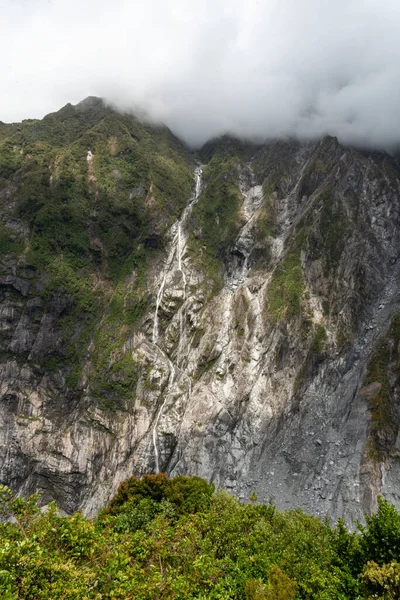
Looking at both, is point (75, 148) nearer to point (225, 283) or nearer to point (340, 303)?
point (225, 283)

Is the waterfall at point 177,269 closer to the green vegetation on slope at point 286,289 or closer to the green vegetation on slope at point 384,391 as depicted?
the green vegetation on slope at point 286,289

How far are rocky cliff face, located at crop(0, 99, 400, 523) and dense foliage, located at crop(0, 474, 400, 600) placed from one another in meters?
24.2

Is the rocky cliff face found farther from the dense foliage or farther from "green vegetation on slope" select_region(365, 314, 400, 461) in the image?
the dense foliage

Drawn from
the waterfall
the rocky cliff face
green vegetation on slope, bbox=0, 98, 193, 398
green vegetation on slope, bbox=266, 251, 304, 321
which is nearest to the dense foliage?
the rocky cliff face

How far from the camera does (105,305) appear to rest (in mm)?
75875

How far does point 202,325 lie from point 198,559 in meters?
55.6

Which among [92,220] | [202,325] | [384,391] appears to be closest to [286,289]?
[202,325]

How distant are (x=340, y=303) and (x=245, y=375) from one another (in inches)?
771

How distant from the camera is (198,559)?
42.2 ft

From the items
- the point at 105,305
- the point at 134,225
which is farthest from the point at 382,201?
the point at 105,305

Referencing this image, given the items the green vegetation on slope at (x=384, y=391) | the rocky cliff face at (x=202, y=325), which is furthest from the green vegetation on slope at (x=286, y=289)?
the green vegetation on slope at (x=384, y=391)

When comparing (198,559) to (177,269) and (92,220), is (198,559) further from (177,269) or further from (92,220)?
(92,220)

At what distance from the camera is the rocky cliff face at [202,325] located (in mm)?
49281

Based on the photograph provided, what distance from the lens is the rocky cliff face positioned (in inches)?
1940
